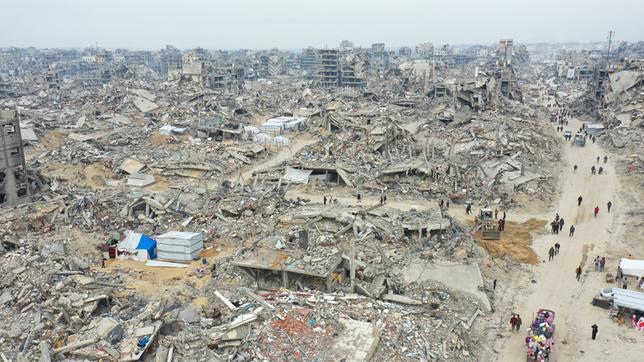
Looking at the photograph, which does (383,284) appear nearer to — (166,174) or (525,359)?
(525,359)

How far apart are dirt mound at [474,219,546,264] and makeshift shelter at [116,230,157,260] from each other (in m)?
14.4

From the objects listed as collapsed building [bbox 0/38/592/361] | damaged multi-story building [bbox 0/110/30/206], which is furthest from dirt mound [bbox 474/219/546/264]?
damaged multi-story building [bbox 0/110/30/206]

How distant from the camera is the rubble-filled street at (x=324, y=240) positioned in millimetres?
13945

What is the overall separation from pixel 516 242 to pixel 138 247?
16872 mm

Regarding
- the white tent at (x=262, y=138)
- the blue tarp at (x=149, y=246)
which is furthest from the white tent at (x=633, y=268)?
the white tent at (x=262, y=138)

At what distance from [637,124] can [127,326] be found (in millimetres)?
48197

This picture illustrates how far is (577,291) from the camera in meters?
18.4

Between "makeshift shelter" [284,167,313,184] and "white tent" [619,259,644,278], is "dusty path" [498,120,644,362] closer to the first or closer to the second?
"white tent" [619,259,644,278]

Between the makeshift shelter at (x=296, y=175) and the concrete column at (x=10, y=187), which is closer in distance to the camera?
the concrete column at (x=10, y=187)

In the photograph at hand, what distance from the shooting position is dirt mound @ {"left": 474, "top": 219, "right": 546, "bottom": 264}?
21.4 metres

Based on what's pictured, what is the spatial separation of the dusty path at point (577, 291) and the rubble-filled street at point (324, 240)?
0.09 m

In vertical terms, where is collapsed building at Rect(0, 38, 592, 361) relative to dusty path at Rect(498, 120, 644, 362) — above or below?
above

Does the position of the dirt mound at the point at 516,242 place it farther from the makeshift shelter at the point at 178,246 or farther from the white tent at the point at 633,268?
the makeshift shelter at the point at 178,246

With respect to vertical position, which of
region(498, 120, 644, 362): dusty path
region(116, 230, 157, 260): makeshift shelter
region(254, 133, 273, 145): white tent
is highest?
region(254, 133, 273, 145): white tent
